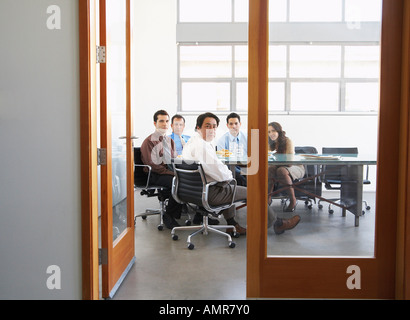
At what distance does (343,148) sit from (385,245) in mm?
667

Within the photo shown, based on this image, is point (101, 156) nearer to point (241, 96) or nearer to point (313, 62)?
point (313, 62)

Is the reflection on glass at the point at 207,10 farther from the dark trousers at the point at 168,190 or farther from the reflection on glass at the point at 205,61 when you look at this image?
the dark trousers at the point at 168,190

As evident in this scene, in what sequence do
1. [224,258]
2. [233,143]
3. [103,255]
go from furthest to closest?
[233,143] → [224,258] → [103,255]

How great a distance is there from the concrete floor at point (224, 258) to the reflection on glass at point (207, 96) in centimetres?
428

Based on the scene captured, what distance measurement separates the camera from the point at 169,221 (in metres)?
4.36

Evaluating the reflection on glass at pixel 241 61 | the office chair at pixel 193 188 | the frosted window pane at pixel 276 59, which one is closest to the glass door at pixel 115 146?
the office chair at pixel 193 188

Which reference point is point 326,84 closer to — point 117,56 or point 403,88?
point 403,88

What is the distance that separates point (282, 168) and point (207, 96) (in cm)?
511

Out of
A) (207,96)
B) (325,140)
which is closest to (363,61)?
(325,140)

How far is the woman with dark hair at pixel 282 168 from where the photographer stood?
2.44 metres

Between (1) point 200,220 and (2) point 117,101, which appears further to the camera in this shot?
(1) point 200,220

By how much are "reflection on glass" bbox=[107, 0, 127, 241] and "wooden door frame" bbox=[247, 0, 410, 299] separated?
3.02 ft

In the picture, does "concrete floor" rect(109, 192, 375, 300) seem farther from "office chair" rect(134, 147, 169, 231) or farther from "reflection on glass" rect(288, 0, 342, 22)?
"reflection on glass" rect(288, 0, 342, 22)

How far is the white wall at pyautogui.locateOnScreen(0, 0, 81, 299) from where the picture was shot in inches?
82.9
